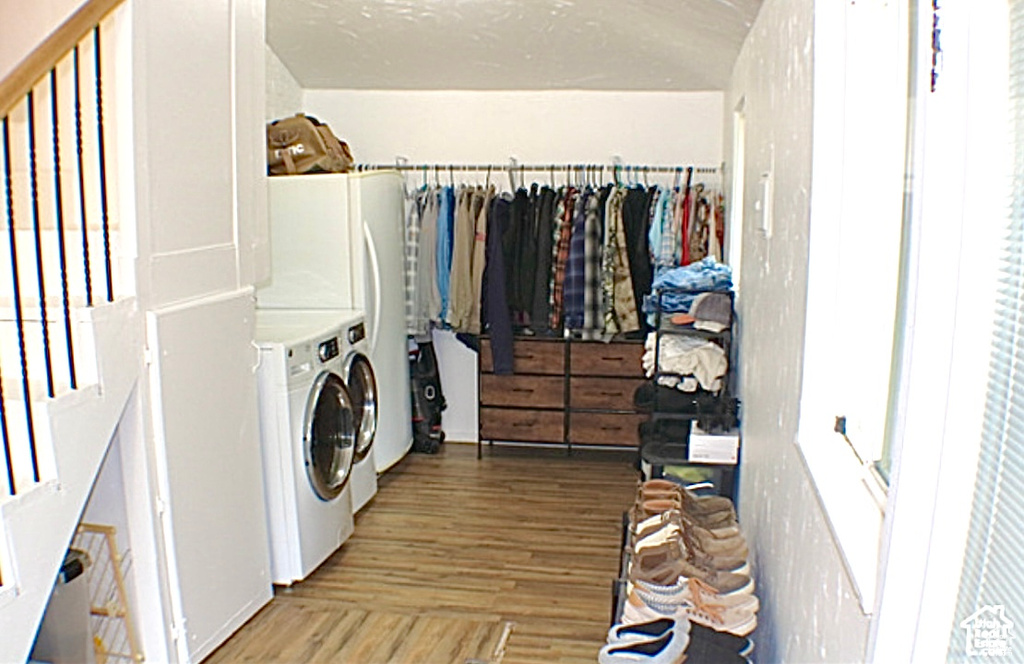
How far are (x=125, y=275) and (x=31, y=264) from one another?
29cm

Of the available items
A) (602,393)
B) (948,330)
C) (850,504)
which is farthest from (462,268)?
(948,330)

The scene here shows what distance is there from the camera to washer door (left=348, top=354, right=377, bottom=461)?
393cm

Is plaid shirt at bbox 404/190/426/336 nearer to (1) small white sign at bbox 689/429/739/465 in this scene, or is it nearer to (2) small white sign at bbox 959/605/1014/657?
(1) small white sign at bbox 689/429/739/465

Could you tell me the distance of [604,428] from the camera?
16.0ft

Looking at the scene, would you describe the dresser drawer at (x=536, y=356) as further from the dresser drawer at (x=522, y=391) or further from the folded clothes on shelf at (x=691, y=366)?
the folded clothes on shelf at (x=691, y=366)

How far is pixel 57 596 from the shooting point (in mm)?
2500

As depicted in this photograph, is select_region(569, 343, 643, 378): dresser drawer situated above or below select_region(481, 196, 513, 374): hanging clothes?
below

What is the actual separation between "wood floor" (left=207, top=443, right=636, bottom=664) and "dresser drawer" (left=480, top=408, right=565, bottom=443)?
191mm

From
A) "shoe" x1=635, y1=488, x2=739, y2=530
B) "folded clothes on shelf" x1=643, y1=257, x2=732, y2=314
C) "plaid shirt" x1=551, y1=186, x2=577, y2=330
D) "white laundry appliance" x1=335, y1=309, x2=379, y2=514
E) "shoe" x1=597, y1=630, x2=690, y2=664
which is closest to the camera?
"shoe" x1=597, y1=630, x2=690, y2=664

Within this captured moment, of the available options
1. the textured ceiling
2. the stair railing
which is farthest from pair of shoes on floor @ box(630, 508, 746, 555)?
the textured ceiling

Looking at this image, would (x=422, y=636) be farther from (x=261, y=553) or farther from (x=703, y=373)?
(x=703, y=373)

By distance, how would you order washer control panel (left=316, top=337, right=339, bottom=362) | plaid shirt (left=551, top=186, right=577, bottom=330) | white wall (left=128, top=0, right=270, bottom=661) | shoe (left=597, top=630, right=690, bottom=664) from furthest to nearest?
plaid shirt (left=551, top=186, right=577, bottom=330), washer control panel (left=316, top=337, right=339, bottom=362), white wall (left=128, top=0, right=270, bottom=661), shoe (left=597, top=630, right=690, bottom=664)

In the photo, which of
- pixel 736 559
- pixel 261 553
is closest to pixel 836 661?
pixel 736 559

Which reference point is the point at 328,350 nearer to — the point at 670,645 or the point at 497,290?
the point at 497,290
